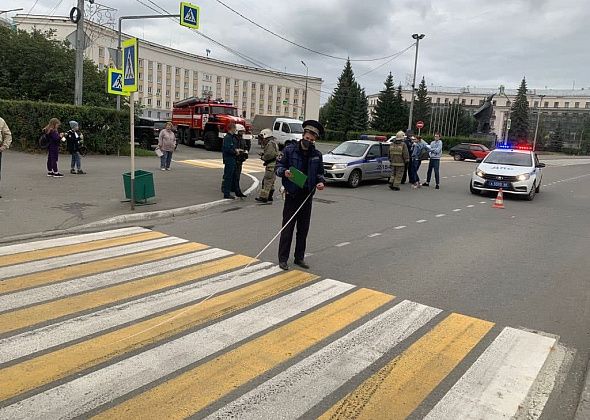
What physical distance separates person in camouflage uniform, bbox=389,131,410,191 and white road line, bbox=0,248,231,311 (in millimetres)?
10827

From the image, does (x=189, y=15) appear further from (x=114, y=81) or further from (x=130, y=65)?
(x=130, y=65)

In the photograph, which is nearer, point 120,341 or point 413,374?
point 413,374

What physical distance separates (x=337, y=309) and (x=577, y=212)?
39.2ft

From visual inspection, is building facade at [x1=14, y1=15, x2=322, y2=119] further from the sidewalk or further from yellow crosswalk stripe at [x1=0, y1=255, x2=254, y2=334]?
yellow crosswalk stripe at [x1=0, y1=255, x2=254, y2=334]

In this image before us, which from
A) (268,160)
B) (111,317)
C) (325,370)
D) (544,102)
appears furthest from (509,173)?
(544,102)

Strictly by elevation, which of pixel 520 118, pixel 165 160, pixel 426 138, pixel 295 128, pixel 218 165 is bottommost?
pixel 218 165

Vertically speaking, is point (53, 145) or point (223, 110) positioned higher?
point (223, 110)

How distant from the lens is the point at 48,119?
2020cm

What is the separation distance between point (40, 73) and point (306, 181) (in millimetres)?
27964

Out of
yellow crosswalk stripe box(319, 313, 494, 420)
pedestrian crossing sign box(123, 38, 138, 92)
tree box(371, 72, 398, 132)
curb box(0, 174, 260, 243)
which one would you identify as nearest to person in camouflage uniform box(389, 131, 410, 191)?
curb box(0, 174, 260, 243)

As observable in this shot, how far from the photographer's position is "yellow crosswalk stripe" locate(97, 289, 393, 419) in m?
3.37

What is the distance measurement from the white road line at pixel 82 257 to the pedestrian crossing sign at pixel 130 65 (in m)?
3.84

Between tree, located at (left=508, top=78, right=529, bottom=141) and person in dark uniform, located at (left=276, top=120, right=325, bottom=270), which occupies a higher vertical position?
tree, located at (left=508, top=78, right=529, bottom=141)

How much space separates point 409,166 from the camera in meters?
19.1
